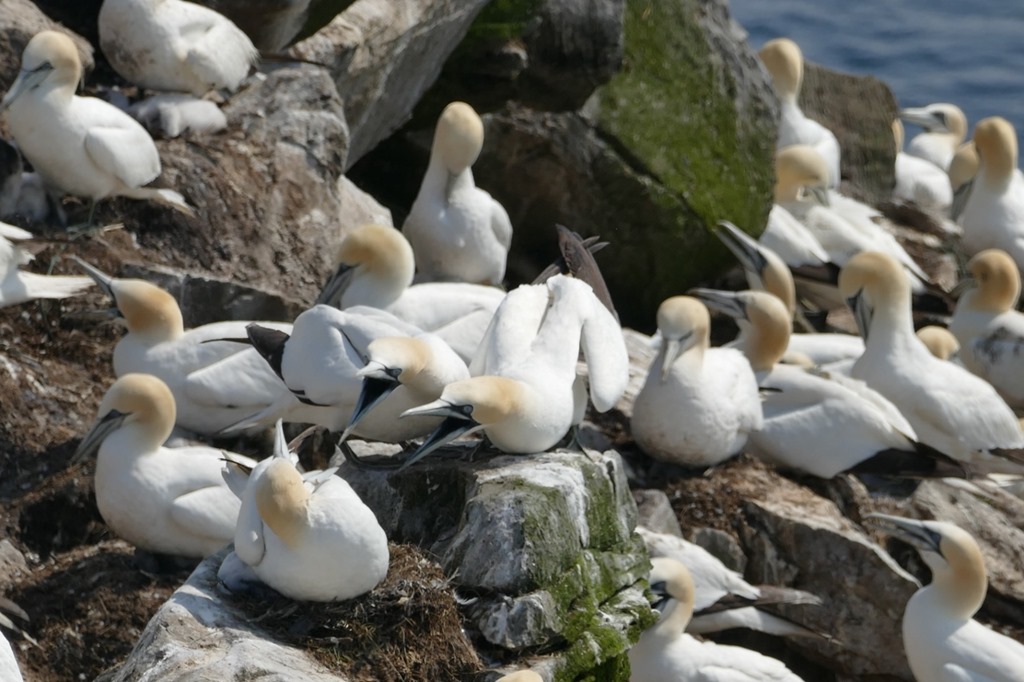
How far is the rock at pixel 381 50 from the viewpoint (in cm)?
912

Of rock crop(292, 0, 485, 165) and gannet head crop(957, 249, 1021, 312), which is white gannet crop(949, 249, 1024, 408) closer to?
gannet head crop(957, 249, 1021, 312)

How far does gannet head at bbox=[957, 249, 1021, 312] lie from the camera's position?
1078cm

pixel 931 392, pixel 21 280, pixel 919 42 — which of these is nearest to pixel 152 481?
pixel 21 280

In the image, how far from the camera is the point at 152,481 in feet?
21.0

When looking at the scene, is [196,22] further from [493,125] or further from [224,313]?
[493,125]

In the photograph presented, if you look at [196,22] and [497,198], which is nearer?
[196,22]

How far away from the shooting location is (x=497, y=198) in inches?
414

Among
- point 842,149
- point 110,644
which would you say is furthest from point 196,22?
point 842,149

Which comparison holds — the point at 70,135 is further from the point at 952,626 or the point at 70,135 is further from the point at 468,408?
the point at 952,626

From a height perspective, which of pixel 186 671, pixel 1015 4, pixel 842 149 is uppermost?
pixel 186 671

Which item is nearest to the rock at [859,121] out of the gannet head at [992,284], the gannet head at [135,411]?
the gannet head at [992,284]

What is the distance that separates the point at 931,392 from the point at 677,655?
2.92m

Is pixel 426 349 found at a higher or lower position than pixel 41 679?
higher

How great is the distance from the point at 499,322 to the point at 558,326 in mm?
221
